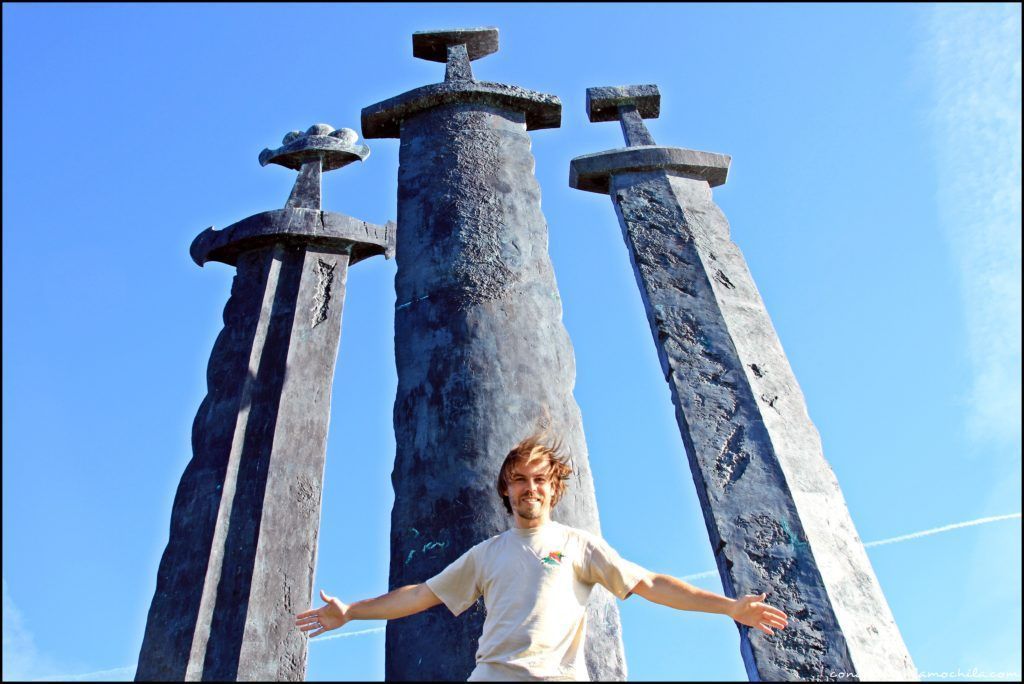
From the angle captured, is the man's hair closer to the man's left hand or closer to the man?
the man

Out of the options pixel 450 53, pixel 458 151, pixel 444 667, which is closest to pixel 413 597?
pixel 444 667

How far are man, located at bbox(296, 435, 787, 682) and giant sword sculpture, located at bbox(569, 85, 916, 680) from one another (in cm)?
75

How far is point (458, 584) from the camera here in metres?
2.78

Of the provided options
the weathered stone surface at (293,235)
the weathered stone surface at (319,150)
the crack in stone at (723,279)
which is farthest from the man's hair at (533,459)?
the weathered stone surface at (319,150)

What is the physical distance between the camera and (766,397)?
4250 mm

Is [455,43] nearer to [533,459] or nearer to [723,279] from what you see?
[723,279]

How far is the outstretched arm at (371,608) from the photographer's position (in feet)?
8.95

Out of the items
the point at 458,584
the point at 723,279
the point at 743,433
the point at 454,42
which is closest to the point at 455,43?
the point at 454,42

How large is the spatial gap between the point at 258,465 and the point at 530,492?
2.83 m

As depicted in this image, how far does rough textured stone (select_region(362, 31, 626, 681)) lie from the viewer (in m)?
3.60

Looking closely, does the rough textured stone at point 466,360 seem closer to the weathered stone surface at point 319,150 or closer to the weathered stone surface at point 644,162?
the weathered stone surface at point 644,162

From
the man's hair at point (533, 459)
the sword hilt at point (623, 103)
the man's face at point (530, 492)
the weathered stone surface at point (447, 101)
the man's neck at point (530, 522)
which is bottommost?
the man's neck at point (530, 522)

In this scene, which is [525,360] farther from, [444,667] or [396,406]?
[444,667]

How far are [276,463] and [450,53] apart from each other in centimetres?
301
